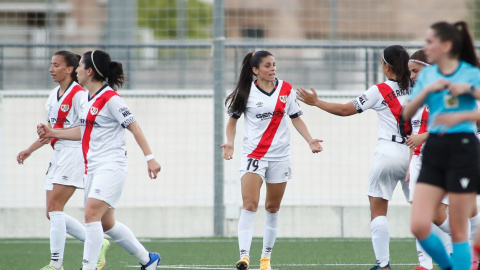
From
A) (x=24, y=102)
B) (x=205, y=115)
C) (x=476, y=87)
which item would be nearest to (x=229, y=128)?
(x=476, y=87)

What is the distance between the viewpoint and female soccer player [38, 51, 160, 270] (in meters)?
7.29

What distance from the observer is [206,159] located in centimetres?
1403

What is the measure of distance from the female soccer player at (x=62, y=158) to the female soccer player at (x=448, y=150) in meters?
3.69

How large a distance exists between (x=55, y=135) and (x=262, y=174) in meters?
2.04

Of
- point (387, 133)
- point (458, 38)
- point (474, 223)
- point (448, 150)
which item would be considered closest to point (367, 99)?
point (387, 133)

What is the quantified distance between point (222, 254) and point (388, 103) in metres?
3.54

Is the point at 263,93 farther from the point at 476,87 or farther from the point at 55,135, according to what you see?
the point at 476,87

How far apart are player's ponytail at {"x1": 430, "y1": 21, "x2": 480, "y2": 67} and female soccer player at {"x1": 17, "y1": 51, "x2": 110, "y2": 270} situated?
3745 mm

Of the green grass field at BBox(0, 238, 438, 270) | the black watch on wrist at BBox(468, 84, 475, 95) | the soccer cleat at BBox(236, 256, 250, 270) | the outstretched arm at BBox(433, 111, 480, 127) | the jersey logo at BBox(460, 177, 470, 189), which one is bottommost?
the green grass field at BBox(0, 238, 438, 270)

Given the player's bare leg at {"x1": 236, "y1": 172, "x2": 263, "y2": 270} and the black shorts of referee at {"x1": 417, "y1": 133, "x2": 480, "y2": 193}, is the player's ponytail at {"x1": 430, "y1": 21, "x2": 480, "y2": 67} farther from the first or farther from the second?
the player's bare leg at {"x1": 236, "y1": 172, "x2": 263, "y2": 270}

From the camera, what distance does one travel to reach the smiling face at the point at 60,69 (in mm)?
8500

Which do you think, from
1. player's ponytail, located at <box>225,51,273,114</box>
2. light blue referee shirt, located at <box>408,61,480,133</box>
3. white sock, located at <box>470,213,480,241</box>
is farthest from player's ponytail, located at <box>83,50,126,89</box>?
white sock, located at <box>470,213,480,241</box>

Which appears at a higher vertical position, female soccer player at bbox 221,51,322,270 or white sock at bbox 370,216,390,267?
female soccer player at bbox 221,51,322,270

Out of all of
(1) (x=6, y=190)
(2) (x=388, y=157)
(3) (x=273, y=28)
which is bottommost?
(1) (x=6, y=190)
